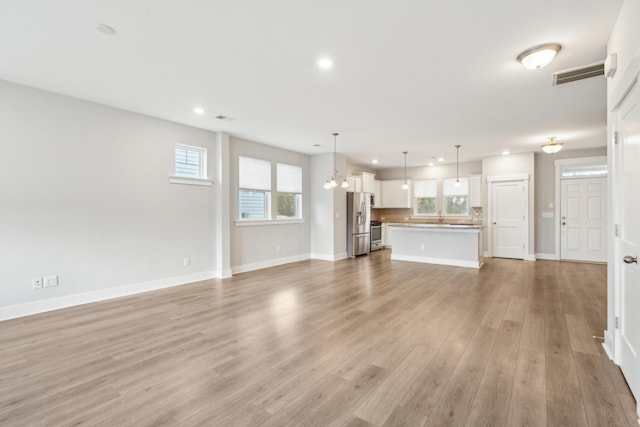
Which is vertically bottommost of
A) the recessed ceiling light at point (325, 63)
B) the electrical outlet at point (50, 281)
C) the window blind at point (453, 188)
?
the electrical outlet at point (50, 281)

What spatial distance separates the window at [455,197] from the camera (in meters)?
9.05

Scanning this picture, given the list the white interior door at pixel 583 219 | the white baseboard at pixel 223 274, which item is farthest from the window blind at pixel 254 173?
the white interior door at pixel 583 219

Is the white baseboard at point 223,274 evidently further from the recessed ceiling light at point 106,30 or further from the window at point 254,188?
the recessed ceiling light at point 106,30

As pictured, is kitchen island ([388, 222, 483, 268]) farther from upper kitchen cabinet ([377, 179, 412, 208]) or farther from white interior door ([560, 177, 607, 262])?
upper kitchen cabinet ([377, 179, 412, 208])

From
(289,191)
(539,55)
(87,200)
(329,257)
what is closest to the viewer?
(539,55)

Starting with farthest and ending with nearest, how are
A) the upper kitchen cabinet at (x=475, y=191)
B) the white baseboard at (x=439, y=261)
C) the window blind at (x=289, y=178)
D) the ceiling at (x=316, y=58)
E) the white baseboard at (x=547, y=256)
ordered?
the upper kitchen cabinet at (x=475, y=191) → the white baseboard at (x=547, y=256) → the window blind at (x=289, y=178) → the white baseboard at (x=439, y=261) → the ceiling at (x=316, y=58)

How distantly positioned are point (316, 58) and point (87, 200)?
11.7 ft

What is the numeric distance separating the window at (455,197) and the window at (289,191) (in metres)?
4.66

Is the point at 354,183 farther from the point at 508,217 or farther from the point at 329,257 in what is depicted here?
the point at 508,217

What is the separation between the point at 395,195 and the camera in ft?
33.6

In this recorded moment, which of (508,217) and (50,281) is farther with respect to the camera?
(508,217)

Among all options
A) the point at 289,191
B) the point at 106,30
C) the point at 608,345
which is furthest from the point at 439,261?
the point at 106,30

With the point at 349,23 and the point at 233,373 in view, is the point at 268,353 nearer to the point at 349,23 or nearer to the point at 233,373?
the point at 233,373

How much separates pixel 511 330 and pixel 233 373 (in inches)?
110
